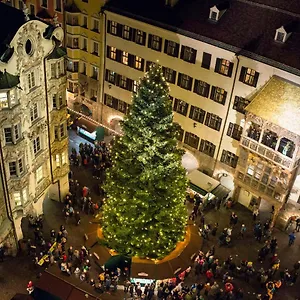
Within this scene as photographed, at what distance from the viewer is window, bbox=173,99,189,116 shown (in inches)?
2046

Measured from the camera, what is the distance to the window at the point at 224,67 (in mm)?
46844

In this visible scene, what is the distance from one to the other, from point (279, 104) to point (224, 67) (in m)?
6.92

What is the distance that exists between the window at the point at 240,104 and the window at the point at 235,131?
181cm

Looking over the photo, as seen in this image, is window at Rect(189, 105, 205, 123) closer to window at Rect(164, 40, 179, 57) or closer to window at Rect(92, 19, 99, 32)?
window at Rect(164, 40, 179, 57)

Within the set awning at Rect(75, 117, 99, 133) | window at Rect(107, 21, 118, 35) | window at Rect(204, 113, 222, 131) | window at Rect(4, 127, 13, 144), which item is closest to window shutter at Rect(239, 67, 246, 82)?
window at Rect(204, 113, 222, 131)

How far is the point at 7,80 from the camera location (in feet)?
118

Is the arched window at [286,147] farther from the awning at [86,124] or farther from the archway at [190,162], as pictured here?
the awning at [86,124]

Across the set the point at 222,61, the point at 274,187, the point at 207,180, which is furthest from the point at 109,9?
the point at 274,187

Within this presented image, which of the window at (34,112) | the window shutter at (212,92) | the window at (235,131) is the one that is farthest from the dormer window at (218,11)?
the window at (34,112)

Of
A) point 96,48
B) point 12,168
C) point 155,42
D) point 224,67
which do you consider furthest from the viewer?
point 96,48

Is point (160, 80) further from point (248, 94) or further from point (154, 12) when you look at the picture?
point (154, 12)

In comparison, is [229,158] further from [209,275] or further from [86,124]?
[86,124]

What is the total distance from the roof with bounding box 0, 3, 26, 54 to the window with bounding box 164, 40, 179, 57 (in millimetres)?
17693

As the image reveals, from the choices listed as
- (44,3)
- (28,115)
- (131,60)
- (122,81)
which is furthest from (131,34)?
(28,115)
